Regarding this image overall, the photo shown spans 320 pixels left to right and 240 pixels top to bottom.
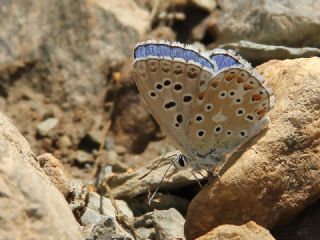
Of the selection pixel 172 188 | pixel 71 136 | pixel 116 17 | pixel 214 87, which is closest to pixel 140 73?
pixel 214 87

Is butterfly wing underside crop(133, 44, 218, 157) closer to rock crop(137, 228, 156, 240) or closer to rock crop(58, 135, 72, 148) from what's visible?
rock crop(137, 228, 156, 240)

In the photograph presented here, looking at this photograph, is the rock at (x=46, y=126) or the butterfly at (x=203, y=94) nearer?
the butterfly at (x=203, y=94)

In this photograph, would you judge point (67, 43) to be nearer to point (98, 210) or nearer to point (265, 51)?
point (265, 51)

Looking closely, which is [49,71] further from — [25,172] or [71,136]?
[25,172]

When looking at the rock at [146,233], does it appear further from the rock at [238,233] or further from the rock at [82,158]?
the rock at [82,158]

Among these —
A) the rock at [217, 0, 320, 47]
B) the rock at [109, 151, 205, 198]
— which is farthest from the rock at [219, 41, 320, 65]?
the rock at [109, 151, 205, 198]

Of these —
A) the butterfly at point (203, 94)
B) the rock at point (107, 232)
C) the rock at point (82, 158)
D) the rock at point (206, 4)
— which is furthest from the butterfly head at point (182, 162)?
the rock at point (206, 4)
